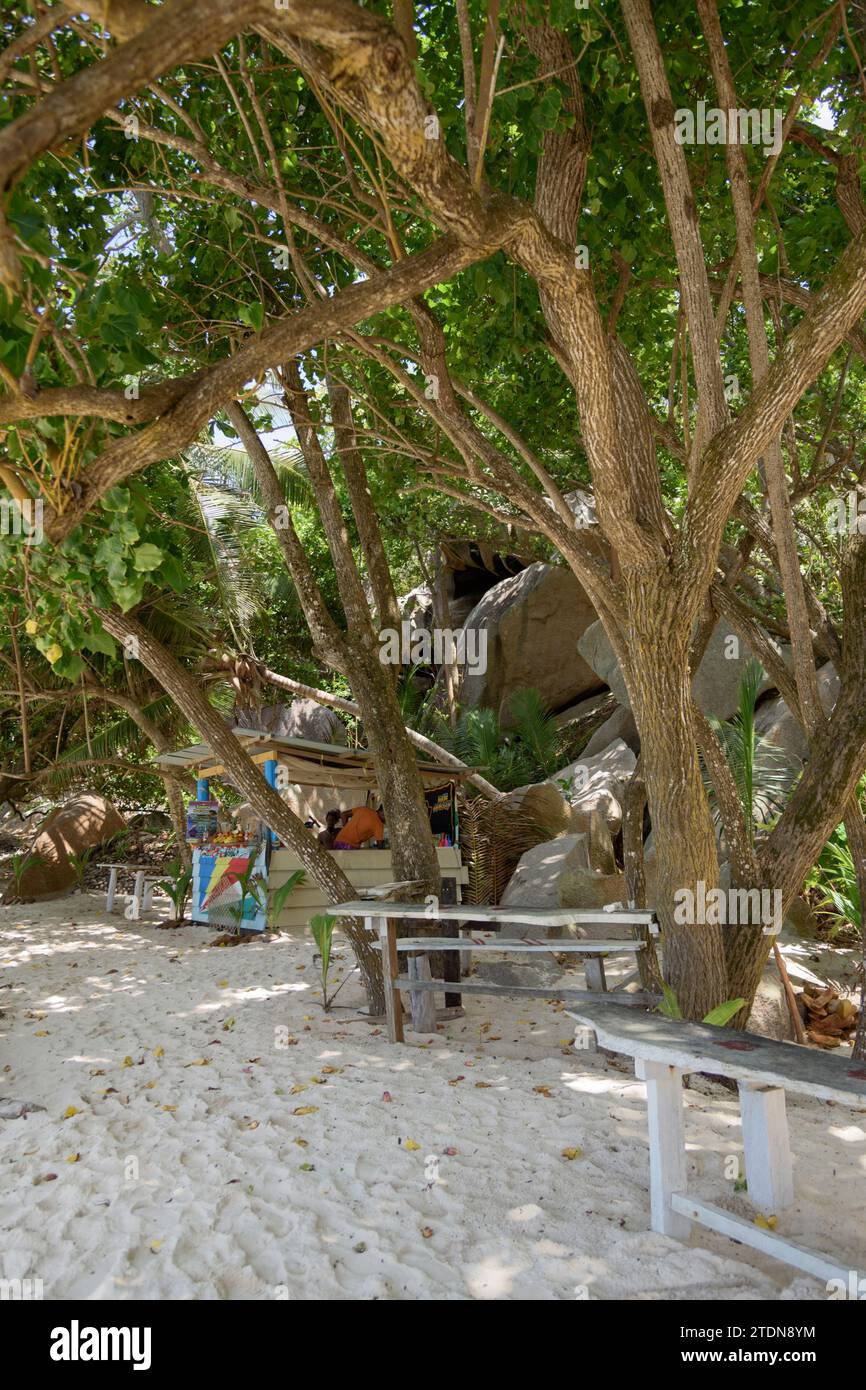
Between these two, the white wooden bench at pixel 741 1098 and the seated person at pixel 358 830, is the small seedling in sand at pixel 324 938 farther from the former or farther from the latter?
the seated person at pixel 358 830

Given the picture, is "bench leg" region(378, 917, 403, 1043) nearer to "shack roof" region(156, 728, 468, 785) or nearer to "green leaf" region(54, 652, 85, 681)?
"green leaf" region(54, 652, 85, 681)

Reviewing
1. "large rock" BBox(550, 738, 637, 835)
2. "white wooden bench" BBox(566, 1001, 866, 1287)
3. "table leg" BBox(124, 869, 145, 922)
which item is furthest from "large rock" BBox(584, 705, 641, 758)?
"white wooden bench" BBox(566, 1001, 866, 1287)

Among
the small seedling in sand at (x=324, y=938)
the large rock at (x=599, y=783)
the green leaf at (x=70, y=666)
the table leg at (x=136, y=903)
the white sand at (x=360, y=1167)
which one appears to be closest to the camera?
the white sand at (x=360, y=1167)

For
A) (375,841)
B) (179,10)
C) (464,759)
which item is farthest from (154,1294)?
(464,759)

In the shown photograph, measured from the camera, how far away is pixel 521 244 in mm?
4367

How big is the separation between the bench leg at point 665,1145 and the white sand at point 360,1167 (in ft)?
0.32

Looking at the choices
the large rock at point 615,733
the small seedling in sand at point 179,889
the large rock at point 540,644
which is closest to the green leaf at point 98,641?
the small seedling in sand at point 179,889

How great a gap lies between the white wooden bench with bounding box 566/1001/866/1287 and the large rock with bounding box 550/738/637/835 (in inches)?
342

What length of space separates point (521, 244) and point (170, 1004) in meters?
6.25

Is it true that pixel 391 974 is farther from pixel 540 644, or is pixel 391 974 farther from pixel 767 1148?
pixel 540 644

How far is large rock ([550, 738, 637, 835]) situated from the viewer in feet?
42.5

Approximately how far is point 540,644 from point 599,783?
5.16 metres

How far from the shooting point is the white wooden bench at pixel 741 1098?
3262 millimetres

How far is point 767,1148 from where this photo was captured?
365cm
